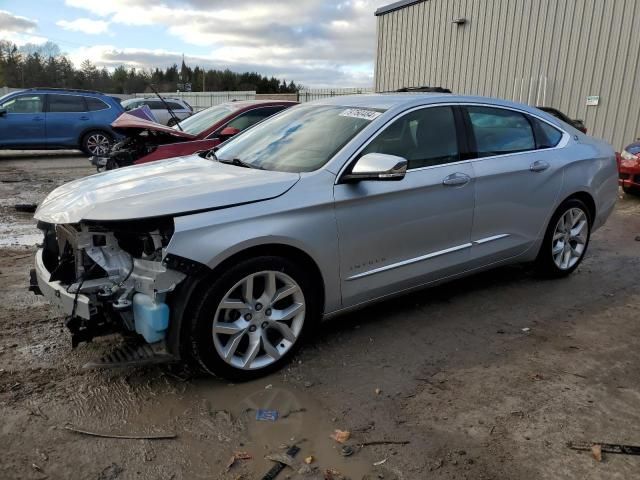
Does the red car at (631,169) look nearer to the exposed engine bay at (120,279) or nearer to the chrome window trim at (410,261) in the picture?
the chrome window trim at (410,261)

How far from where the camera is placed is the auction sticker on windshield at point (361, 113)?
12.1 ft

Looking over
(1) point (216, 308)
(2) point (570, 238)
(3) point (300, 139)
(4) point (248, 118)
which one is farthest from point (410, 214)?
(4) point (248, 118)

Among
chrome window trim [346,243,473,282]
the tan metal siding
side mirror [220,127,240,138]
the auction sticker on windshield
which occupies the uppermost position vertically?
the tan metal siding

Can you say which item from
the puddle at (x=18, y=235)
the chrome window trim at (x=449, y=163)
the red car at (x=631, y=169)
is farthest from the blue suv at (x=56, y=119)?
the red car at (x=631, y=169)

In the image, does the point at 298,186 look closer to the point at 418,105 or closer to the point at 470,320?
the point at 418,105

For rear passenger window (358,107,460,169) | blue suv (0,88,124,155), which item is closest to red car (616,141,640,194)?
rear passenger window (358,107,460,169)

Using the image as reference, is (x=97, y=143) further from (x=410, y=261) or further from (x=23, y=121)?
(x=410, y=261)

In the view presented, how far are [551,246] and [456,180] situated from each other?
150 cm

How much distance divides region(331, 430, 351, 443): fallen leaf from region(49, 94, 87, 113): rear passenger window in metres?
12.9

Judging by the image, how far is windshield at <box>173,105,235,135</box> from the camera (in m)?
7.34

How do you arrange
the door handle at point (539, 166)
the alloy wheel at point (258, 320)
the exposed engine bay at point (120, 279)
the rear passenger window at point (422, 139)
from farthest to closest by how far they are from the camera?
the door handle at point (539, 166)
the rear passenger window at point (422, 139)
the alloy wheel at point (258, 320)
the exposed engine bay at point (120, 279)

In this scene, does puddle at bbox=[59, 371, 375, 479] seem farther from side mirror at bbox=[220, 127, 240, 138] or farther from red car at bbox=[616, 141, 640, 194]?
red car at bbox=[616, 141, 640, 194]

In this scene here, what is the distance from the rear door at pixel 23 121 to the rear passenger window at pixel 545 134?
12050mm

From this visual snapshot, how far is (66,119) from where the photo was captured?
13.2 meters
